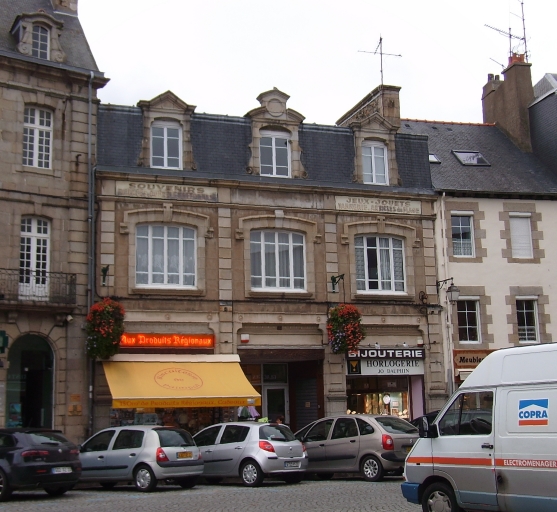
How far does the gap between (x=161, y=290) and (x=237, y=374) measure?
3093mm

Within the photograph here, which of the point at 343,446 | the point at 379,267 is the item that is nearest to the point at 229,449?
the point at 343,446

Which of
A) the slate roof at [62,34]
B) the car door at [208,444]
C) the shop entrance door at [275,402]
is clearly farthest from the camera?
the shop entrance door at [275,402]

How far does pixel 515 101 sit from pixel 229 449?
19050mm

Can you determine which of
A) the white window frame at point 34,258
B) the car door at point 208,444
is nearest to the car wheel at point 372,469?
the car door at point 208,444

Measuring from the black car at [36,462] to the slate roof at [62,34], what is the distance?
36.2 feet

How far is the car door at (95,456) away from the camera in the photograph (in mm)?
17578

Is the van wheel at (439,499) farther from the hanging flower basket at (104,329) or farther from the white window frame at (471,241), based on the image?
the white window frame at (471,241)

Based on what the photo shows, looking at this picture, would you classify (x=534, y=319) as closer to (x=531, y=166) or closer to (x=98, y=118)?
(x=531, y=166)

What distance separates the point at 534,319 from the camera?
26953 mm

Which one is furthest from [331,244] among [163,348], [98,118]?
[98,118]

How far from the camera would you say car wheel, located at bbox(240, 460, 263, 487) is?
1755 centimetres

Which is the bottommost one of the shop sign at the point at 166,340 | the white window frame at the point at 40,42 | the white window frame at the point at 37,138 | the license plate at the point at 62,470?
the license plate at the point at 62,470

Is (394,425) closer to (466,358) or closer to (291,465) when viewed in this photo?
(291,465)

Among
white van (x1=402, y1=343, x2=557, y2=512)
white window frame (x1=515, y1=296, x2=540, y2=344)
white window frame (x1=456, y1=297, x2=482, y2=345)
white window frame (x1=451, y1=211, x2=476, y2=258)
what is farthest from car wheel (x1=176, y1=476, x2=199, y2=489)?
white window frame (x1=515, y1=296, x2=540, y2=344)
